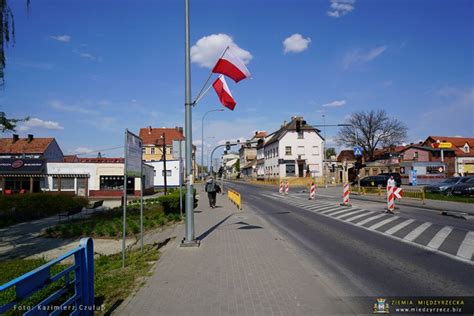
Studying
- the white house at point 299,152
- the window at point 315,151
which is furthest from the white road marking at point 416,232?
the window at point 315,151

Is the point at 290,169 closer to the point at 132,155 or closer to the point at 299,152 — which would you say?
the point at 299,152

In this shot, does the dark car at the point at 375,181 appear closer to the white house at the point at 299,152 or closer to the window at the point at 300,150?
the white house at the point at 299,152

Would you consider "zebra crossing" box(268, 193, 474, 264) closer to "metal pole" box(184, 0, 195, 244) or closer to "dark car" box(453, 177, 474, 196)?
"metal pole" box(184, 0, 195, 244)

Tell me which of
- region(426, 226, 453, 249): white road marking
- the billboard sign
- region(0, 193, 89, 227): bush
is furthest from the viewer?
region(0, 193, 89, 227): bush

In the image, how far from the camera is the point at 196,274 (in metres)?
6.15

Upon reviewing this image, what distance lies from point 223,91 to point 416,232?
24.2 ft

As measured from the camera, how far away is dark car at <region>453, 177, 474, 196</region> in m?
25.0

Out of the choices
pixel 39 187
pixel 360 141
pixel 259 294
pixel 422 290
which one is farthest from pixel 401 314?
pixel 360 141

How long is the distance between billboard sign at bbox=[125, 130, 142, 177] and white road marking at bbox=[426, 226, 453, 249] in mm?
7377

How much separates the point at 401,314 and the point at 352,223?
9.00m

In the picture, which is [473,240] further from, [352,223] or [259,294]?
[259,294]

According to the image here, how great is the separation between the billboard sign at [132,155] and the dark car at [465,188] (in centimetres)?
2573

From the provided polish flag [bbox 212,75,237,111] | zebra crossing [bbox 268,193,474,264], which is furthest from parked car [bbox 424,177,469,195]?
polish flag [bbox 212,75,237,111]

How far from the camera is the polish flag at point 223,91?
9.46 metres
